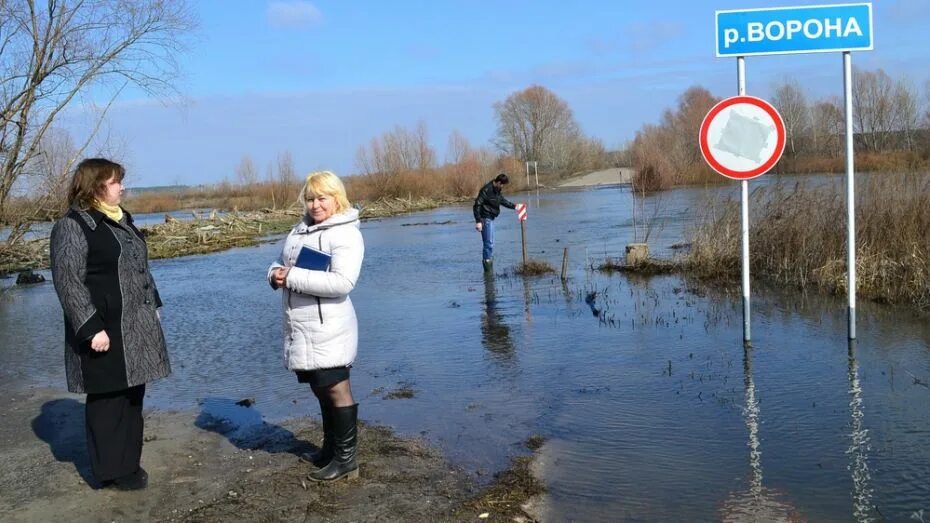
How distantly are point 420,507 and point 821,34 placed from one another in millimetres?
5530

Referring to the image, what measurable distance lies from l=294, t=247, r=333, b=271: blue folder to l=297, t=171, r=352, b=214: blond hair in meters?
0.29

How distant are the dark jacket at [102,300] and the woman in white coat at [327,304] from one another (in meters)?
0.86

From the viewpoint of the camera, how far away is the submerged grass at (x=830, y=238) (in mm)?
9211

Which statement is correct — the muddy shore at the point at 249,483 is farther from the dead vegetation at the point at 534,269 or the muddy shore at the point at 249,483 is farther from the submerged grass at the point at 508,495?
the dead vegetation at the point at 534,269

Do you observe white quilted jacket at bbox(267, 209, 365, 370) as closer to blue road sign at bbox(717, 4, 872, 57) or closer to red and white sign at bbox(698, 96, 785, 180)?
red and white sign at bbox(698, 96, 785, 180)

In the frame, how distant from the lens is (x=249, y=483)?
4.61m

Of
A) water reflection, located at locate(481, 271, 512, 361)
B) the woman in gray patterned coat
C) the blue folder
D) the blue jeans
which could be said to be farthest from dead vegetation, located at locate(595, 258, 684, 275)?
the woman in gray patterned coat

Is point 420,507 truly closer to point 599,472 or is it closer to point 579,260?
point 599,472

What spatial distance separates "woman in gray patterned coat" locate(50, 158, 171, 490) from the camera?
434cm

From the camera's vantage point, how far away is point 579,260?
1566 centimetres

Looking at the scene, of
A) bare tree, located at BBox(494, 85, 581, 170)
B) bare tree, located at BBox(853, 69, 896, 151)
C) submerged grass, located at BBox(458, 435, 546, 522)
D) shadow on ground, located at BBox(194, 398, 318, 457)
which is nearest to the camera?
submerged grass, located at BBox(458, 435, 546, 522)

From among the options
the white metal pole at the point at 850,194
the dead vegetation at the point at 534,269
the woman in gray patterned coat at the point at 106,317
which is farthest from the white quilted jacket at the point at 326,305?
the dead vegetation at the point at 534,269

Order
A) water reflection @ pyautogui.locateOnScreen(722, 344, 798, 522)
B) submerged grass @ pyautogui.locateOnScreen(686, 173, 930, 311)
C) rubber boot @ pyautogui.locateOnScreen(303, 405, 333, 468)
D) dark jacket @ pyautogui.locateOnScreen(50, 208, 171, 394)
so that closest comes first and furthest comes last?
water reflection @ pyautogui.locateOnScreen(722, 344, 798, 522) < dark jacket @ pyautogui.locateOnScreen(50, 208, 171, 394) < rubber boot @ pyautogui.locateOnScreen(303, 405, 333, 468) < submerged grass @ pyautogui.locateOnScreen(686, 173, 930, 311)

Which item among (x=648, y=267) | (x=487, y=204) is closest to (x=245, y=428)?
(x=648, y=267)
